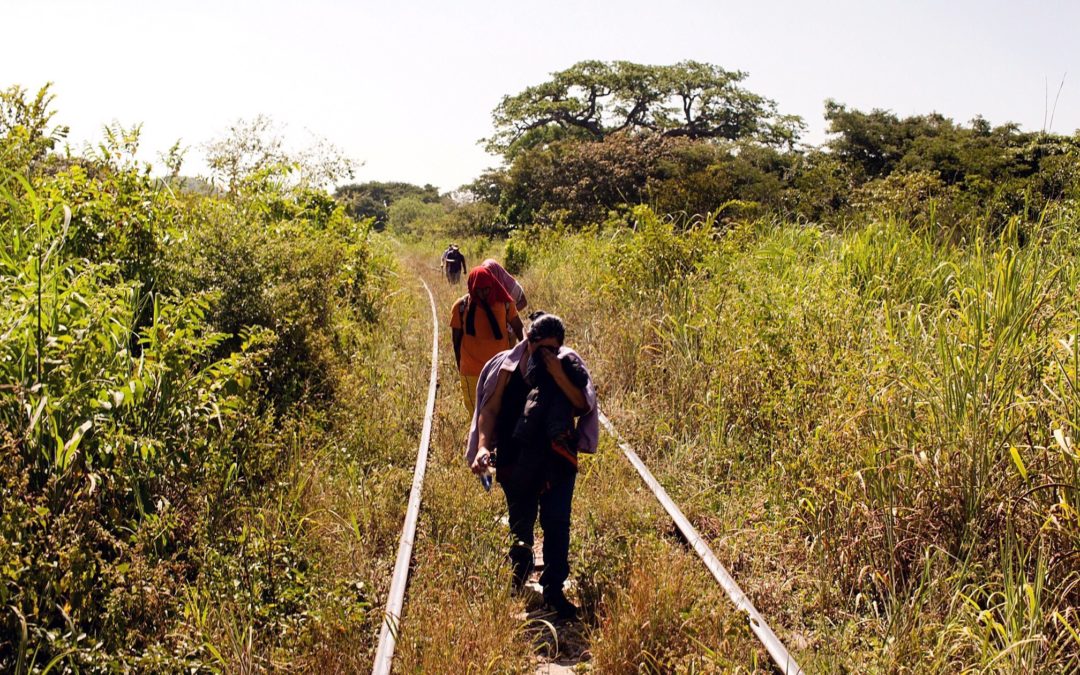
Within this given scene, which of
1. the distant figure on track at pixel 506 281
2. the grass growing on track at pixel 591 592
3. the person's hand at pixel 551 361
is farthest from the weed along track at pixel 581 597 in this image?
the distant figure on track at pixel 506 281

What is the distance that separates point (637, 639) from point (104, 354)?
320 cm

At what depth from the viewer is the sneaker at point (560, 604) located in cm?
498

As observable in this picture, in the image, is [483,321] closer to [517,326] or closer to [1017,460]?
[517,326]

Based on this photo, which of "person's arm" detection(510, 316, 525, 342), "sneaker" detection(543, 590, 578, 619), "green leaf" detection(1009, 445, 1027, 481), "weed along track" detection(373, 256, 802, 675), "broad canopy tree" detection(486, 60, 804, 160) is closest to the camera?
"green leaf" detection(1009, 445, 1027, 481)

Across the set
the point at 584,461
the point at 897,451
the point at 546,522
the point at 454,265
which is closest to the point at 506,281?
the point at 584,461

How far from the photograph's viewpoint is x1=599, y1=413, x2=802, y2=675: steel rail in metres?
3.89

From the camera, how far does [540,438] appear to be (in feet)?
16.7

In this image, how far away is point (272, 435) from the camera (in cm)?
615

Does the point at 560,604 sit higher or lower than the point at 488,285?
lower

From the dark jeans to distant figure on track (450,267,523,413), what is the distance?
2.11 metres

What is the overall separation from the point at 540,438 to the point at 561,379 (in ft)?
1.21

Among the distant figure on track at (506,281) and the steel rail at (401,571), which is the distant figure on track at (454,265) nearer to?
the steel rail at (401,571)

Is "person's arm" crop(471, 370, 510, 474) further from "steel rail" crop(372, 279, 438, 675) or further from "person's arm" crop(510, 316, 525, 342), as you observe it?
"person's arm" crop(510, 316, 525, 342)

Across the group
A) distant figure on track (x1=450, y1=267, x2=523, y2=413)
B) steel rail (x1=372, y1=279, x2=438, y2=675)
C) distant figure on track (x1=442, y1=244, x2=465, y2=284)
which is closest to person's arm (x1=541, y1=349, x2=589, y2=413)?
steel rail (x1=372, y1=279, x2=438, y2=675)
